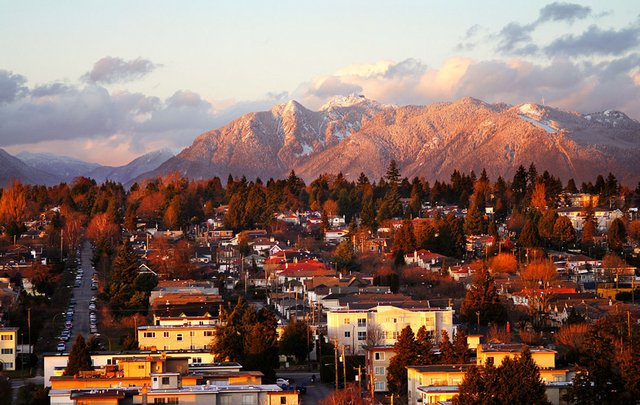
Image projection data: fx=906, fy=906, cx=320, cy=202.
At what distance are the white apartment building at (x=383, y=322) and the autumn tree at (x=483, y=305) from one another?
3.76m

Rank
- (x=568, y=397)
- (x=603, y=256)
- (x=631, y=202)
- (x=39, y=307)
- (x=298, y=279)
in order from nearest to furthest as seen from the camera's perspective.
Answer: (x=568, y=397), (x=39, y=307), (x=298, y=279), (x=603, y=256), (x=631, y=202)

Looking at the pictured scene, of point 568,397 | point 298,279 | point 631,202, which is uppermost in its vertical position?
point 631,202

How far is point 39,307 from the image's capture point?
5709 cm

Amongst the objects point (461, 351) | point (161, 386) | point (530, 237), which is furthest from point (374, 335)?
point (530, 237)

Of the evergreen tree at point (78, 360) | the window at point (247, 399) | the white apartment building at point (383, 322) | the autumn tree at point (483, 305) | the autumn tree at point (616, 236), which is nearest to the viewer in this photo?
the window at point (247, 399)

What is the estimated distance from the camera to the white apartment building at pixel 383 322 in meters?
49.6

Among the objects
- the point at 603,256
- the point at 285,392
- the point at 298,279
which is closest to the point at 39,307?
the point at 298,279

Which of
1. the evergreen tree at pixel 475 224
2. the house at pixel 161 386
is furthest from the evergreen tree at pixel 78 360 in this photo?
the evergreen tree at pixel 475 224

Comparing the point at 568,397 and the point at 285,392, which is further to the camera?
the point at 568,397

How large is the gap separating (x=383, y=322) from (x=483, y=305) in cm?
750

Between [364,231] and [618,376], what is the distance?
176 ft

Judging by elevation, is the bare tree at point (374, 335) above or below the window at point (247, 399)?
above

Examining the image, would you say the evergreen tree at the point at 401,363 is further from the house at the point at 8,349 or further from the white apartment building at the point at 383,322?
the house at the point at 8,349

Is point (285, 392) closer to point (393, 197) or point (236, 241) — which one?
point (236, 241)
